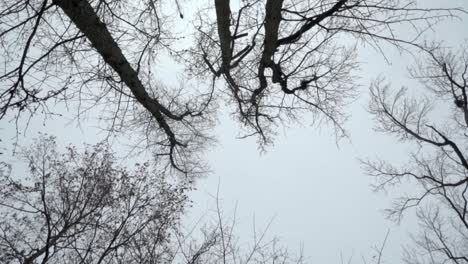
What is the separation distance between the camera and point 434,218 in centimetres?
891

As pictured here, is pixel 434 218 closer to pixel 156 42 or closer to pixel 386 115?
pixel 386 115

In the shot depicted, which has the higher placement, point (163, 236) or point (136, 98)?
point (136, 98)

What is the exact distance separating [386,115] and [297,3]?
17.4ft

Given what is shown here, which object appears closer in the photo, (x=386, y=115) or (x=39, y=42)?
(x=39, y=42)

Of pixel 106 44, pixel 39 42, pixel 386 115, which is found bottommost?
pixel 39 42

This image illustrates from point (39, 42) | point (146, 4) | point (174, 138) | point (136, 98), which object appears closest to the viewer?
point (39, 42)

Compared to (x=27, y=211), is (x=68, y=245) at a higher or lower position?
lower

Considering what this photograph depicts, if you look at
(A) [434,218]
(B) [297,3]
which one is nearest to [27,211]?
(B) [297,3]

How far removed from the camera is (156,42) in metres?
4.26

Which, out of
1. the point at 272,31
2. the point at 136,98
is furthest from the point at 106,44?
the point at 272,31

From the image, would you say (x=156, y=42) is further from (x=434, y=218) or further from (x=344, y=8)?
(x=434, y=218)

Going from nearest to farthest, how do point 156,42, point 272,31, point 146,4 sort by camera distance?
1. point 146,4
2. point 156,42
3. point 272,31

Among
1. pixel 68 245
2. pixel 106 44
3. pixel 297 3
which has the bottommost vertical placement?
pixel 68 245

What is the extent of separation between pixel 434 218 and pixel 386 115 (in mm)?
3352
